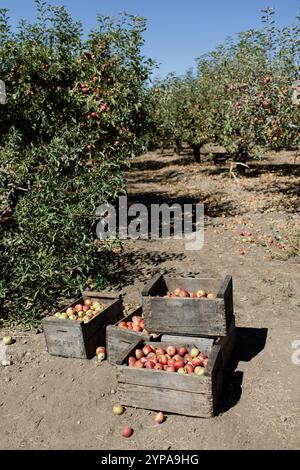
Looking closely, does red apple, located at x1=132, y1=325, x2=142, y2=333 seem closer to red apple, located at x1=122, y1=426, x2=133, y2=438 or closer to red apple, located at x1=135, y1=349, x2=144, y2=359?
red apple, located at x1=135, y1=349, x2=144, y2=359

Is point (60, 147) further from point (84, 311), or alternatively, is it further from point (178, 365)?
point (178, 365)

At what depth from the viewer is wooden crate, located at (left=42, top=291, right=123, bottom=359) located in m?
5.89

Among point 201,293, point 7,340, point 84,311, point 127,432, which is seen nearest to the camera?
point 127,432

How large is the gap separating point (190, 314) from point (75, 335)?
1825 millimetres

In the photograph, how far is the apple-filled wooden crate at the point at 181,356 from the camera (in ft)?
14.9

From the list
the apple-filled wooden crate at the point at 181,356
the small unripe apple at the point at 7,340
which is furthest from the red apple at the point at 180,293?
the small unripe apple at the point at 7,340

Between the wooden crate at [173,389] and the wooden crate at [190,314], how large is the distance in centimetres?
32

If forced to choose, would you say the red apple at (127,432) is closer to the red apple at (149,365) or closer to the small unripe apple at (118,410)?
the small unripe apple at (118,410)

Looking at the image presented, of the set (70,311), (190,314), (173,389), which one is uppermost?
(190,314)

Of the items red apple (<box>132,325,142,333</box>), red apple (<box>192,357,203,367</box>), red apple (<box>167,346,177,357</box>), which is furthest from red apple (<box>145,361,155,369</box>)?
red apple (<box>132,325,142,333</box>)

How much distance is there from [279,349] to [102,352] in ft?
8.66

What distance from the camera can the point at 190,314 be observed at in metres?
5.23

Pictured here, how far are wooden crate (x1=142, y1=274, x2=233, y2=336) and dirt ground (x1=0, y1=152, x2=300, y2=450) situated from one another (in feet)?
2.61

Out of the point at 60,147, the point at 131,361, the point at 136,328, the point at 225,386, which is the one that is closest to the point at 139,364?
the point at 131,361
